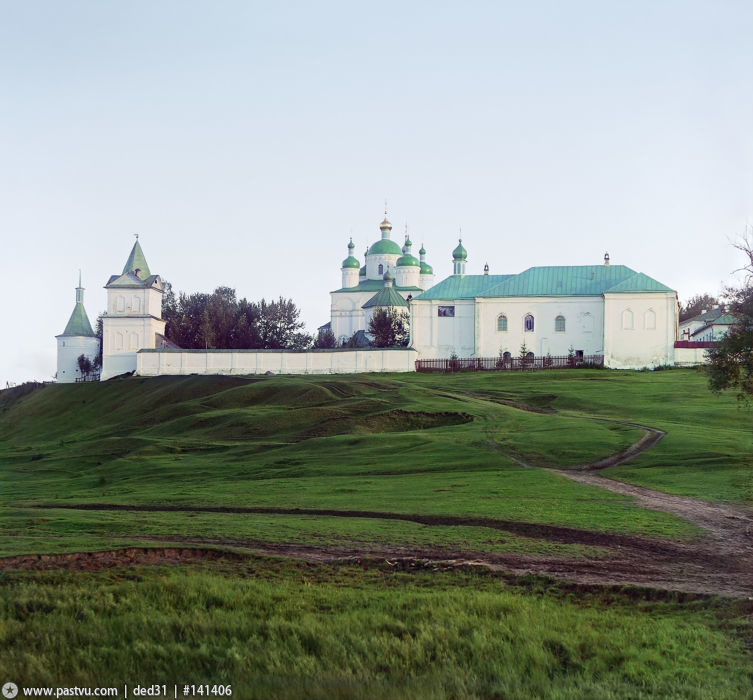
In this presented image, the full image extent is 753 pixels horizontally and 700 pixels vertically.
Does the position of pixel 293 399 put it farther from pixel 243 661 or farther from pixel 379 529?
pixel 243 661

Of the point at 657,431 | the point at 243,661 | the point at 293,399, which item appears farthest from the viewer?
the point at 293,399

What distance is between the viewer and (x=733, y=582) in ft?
48.0

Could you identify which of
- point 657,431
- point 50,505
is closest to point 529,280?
point 657,431

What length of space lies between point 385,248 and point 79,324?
37936 millimetres

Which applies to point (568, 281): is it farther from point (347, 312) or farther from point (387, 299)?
point (347, 312)

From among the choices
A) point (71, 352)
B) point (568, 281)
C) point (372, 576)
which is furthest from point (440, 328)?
point (372, 576)

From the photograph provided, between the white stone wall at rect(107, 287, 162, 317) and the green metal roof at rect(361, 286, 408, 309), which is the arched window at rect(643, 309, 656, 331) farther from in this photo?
the white stone wall at rect(107, 287, 162, 317)

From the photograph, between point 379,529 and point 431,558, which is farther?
point 379,529

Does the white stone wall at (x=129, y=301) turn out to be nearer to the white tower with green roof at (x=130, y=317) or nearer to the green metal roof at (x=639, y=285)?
the white tower with green roof at (x=130, y=317)

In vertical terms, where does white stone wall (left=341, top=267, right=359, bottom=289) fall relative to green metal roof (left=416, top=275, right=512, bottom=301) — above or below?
above

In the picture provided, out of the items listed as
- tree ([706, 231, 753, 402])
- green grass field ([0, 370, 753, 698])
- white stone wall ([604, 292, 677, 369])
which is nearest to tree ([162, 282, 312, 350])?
white stone wall ([604, 292, 677, 369])

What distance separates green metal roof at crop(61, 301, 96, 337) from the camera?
86438mm

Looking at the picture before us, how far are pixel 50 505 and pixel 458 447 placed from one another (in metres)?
13.9

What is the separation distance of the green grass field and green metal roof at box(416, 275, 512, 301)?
1543 inches
